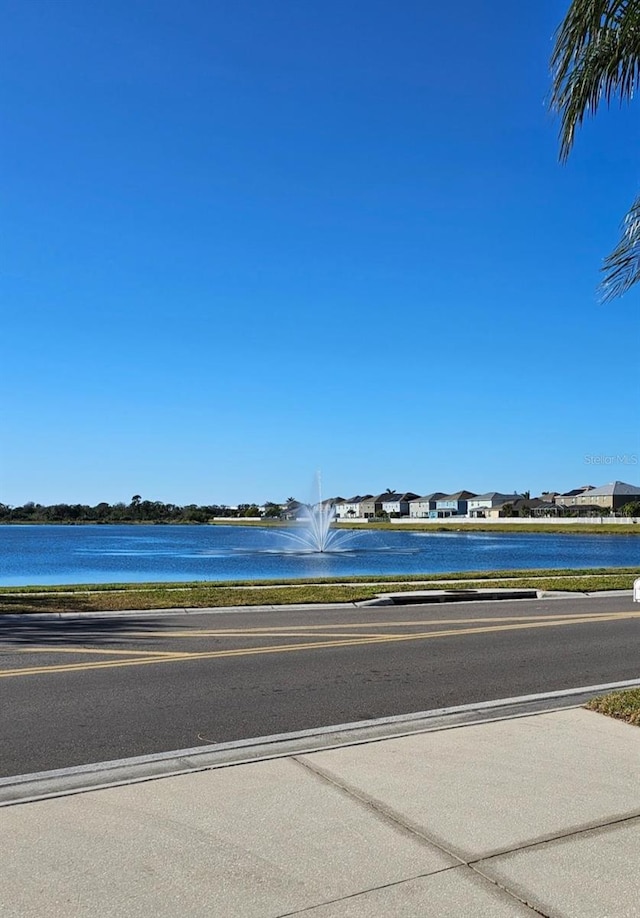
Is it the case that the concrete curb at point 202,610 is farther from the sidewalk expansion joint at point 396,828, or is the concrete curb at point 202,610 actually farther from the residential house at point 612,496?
the residential house at point 612,496

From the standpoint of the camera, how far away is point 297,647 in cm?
1065

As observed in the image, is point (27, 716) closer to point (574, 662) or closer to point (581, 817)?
point (581, 817)

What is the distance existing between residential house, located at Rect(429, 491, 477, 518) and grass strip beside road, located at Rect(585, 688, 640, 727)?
17658 centimetres

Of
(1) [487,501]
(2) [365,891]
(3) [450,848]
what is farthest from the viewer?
(1) [487,501]

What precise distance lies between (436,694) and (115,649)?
4555 millimetres

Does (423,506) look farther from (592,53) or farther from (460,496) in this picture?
(592,53)

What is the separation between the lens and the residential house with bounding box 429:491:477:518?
183 metres

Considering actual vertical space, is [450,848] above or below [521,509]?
below

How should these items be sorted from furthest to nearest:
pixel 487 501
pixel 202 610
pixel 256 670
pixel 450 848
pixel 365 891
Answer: pixel 487 501, pixel 202 610, pixel 256 670, pixel 450 848, pixel 365 891

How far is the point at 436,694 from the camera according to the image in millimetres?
7953

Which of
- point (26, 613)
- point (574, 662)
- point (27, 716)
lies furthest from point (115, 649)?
point (574, 662)

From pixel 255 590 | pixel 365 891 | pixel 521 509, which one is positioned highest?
pixel 521 509

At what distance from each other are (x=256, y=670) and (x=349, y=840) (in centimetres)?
500

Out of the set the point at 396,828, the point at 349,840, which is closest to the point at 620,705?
the point at 396,828
